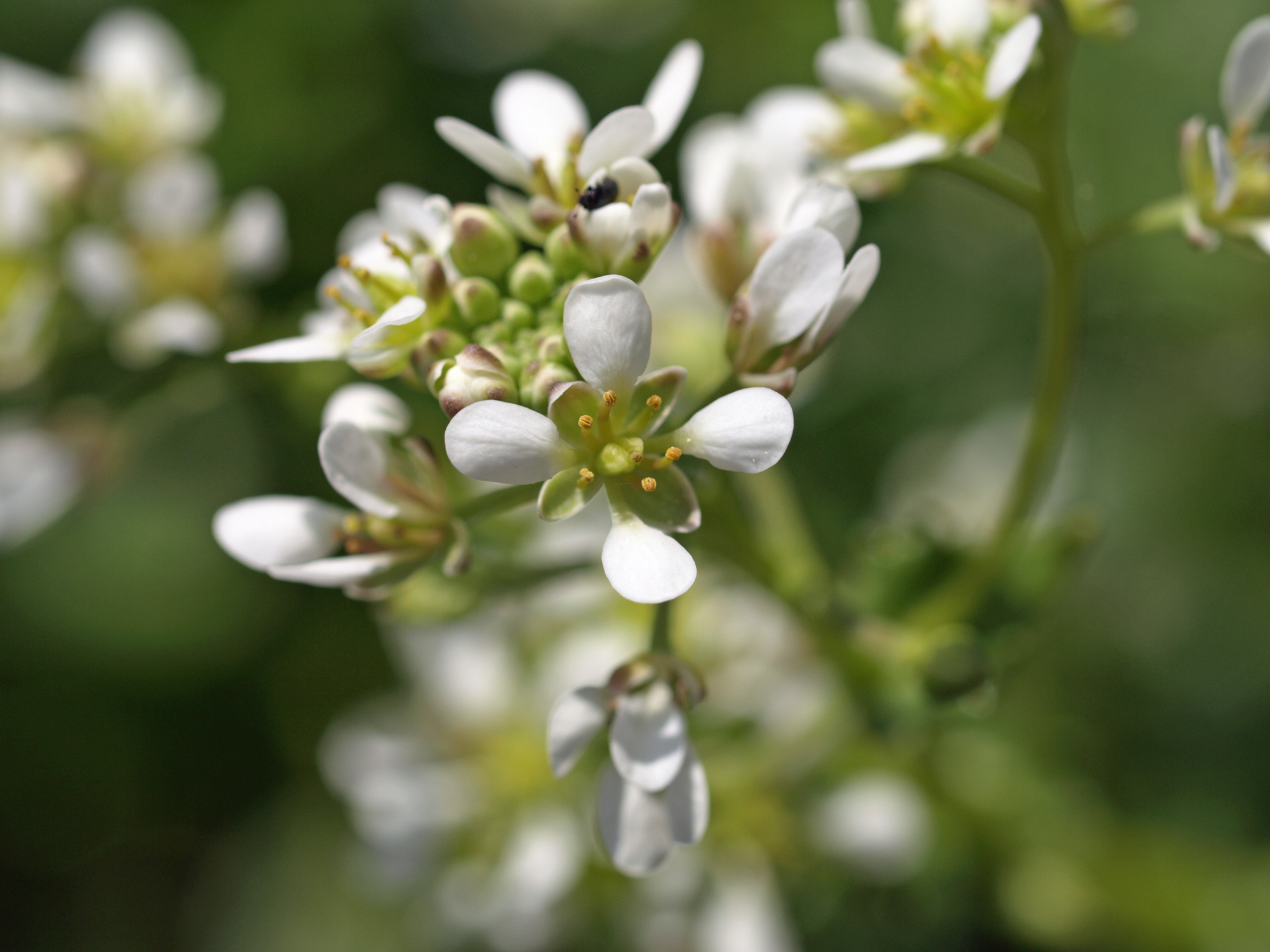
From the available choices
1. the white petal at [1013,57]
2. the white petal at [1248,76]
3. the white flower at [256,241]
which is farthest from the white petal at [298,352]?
the white petal at [1248,76]

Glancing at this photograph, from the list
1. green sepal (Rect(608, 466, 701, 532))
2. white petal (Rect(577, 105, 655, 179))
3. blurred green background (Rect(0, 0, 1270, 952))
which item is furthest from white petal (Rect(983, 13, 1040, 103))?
blurred green background (Rect(0, 0, 1270, 952))

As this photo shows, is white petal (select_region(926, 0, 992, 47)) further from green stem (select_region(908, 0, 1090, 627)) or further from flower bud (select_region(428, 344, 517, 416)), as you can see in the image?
flower bud (select_region(428, 344, 517, 416))

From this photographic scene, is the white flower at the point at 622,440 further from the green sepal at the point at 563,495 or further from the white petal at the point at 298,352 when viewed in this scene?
the white petal at the point at 298,352

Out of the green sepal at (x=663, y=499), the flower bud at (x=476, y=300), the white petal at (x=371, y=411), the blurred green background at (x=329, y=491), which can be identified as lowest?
the blurred green background at (x=329, y=491)

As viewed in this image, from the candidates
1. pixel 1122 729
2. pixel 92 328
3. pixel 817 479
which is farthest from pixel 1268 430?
pixel 92 328

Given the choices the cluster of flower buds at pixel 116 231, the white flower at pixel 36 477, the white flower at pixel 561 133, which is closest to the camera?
the white flower at pixel 561 133

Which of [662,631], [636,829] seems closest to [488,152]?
[662,631]

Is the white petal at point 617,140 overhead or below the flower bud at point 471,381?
overhead
